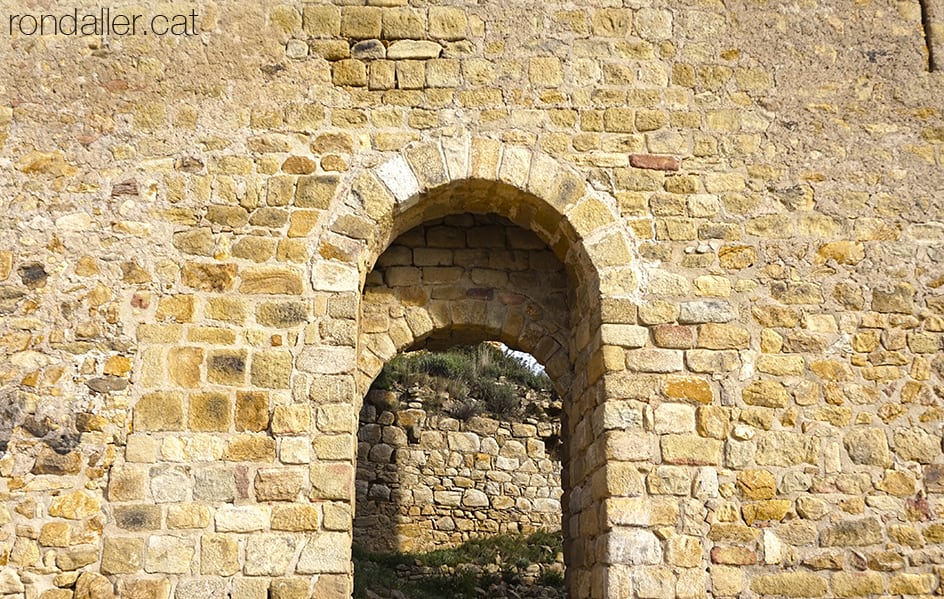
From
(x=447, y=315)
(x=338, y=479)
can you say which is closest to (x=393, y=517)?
(x=447, y=315)

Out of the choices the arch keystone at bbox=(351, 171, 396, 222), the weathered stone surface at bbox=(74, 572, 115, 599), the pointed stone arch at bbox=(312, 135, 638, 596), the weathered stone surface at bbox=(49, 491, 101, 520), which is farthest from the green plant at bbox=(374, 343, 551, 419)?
the weathered stone surface at bbox=(74, 572, 115, 599)

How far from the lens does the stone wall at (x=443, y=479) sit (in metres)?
9.36

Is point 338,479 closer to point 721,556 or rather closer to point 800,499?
point 721,556

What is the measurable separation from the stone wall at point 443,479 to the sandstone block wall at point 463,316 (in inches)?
174

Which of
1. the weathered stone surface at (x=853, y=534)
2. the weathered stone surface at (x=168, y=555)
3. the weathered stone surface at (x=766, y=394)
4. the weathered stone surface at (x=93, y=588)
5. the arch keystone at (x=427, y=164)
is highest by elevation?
the arch keystone at (x=427, y=164)

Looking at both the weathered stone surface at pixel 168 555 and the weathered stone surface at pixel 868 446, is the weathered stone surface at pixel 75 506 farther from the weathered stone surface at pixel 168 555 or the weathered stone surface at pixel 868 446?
the weathered stone surface at pixel 868 446

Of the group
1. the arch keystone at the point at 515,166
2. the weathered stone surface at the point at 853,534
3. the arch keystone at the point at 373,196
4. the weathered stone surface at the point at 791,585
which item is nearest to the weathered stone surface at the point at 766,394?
the weathered stone surface at the point at 853,534

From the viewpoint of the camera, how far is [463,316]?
5.26m

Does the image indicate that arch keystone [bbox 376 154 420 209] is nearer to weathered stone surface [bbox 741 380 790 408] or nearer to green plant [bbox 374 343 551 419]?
weathered stone surface [bbox 741 380 790 408]

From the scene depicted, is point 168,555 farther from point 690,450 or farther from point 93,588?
point 690,450

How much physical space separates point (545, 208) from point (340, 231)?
110cm

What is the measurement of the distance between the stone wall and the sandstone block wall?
14.5 feet

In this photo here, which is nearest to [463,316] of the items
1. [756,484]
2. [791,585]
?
[756,484]

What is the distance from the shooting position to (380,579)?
26.6 feet
